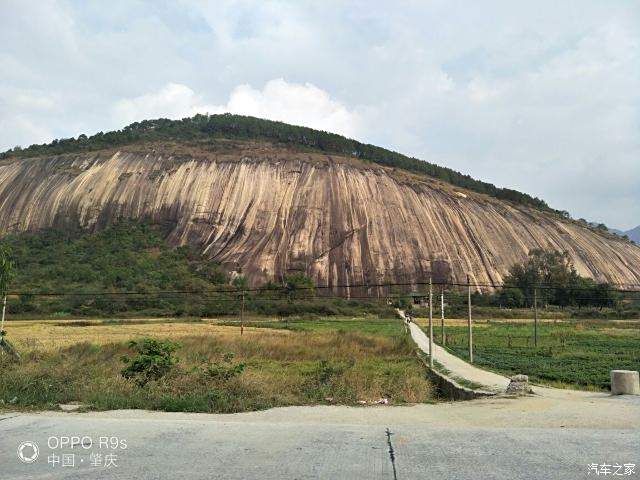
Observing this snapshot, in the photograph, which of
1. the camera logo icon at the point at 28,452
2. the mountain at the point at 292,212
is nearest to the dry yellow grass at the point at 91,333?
the camera logo icon at the point at 28,452

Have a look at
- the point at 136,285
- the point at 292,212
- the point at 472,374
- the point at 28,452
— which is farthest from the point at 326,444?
the point at 292,212

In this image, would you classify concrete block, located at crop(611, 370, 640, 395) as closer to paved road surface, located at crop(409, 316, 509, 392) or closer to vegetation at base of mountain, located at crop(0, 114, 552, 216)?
paved road surface, located at crop(409, 316, 509, 392)

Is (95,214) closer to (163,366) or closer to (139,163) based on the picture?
(139,163)

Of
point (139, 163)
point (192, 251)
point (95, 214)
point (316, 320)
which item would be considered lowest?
point (316, 320)

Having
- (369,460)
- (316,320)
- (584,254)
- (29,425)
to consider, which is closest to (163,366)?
(29,425)

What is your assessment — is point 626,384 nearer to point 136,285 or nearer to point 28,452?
point 28,452

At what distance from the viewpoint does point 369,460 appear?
Result: 6.70 metres

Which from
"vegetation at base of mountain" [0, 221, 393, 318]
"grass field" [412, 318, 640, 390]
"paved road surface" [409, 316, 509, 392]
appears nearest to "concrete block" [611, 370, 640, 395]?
"grass field" [412, 318, 640, 390]

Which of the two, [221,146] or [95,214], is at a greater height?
[221,146]

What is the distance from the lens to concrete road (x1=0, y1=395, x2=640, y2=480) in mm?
6219

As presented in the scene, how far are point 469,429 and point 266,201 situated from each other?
67.2 meters

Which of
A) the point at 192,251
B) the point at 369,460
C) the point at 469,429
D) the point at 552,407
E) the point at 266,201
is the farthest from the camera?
the point at 266,201

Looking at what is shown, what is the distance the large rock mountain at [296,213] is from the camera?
69.8 meters

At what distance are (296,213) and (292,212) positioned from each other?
60 centimetres
